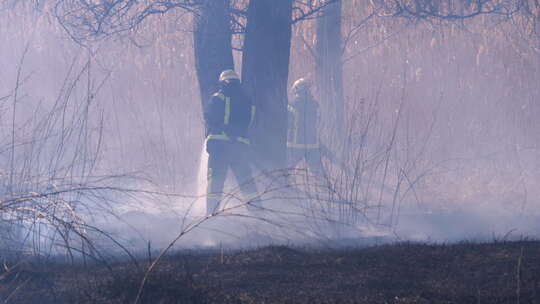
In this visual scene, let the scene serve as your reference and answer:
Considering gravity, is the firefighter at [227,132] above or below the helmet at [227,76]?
below

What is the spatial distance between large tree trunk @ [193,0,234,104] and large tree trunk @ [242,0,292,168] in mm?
298

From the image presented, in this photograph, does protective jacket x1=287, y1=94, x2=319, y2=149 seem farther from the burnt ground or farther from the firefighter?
the burnt ground

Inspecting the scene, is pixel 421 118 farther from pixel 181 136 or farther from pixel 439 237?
pixel 439 237

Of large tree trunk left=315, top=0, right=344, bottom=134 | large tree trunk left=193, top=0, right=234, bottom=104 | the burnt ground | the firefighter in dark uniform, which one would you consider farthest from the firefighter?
the burnt ground

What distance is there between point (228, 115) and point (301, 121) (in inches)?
81.8

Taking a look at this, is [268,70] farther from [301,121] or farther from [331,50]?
[331,50]

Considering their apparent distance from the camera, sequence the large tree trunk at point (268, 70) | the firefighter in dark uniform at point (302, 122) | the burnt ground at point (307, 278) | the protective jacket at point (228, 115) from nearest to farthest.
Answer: the burnt ground at point (307, 278) < the protective jacket at point (228, 115) < the large tree trunk at point (268, 70) < the firefighter in dark uniform at point (302, 122)

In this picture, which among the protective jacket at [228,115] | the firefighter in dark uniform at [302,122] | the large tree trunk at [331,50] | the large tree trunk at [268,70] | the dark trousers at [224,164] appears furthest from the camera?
the large tree trunk at [331,50]

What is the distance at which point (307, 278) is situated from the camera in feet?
11.7

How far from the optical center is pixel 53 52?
14922mm

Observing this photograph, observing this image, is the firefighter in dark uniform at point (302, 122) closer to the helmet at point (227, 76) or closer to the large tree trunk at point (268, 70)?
the large tree trunk at point (268, 70)

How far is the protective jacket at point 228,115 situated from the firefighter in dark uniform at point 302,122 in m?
1.68

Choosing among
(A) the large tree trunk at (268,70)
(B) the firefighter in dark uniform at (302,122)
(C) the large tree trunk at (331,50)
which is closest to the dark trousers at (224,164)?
(A) the large tree trunk at (268,70)

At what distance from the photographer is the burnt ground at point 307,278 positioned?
10.3 feet
